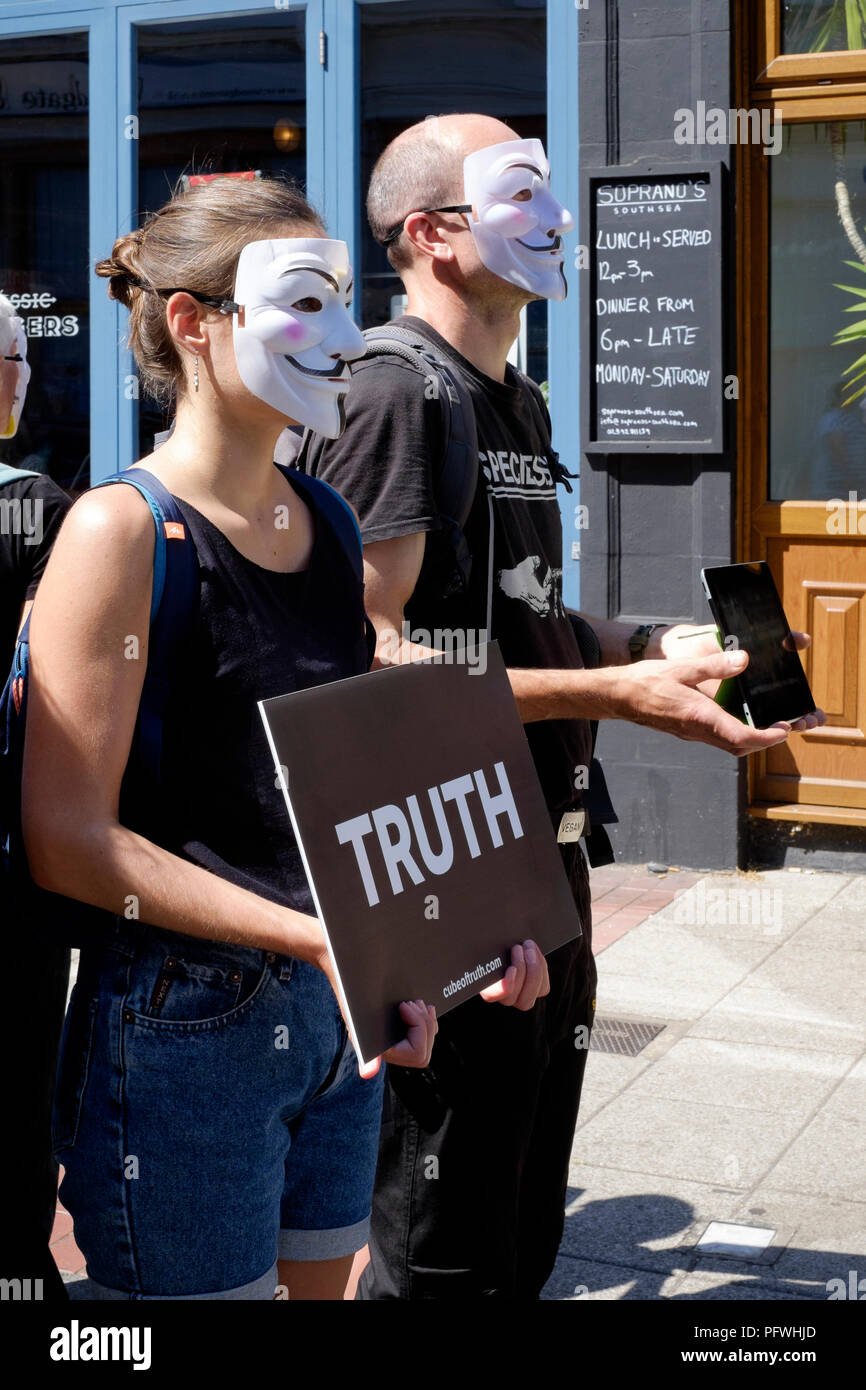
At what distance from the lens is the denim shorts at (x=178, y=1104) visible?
1.92 meters

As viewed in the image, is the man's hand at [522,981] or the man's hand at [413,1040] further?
the man's hand at [522,981]

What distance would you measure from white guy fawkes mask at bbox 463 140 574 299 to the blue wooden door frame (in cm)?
382

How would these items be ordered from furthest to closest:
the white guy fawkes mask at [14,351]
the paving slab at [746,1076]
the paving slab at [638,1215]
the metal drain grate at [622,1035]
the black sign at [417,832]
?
the metal drain grate at [622,1035] < the paving slab at [746,1076] < the paving slab at [638,1215] < the white guy fawkes mask at [14,351] < the black sign at [417,832]

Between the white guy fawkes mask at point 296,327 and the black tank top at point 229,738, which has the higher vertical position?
the white guy fawkes mask at point 296,327

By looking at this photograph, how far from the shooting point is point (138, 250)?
2143mm

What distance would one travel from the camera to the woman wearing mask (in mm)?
1848

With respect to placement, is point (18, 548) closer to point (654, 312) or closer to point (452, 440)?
point (452, 440)

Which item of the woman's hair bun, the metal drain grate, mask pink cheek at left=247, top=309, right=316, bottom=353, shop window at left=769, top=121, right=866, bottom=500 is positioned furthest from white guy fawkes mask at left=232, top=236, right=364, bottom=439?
shop window at left=769, top=121, right=866, bottom=500

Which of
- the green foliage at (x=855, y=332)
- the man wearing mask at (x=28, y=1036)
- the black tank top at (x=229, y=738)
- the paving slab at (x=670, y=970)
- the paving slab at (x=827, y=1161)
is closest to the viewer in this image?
the black tank top at (x=229, y=738)

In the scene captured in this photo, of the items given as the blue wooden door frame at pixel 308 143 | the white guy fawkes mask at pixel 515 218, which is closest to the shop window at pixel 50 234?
the blue wooden door frame at pixel 308 143

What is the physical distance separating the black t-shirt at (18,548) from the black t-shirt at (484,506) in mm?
449

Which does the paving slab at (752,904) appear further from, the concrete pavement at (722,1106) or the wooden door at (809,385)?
the wooden door at (809,385)

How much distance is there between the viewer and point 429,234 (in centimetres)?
280
